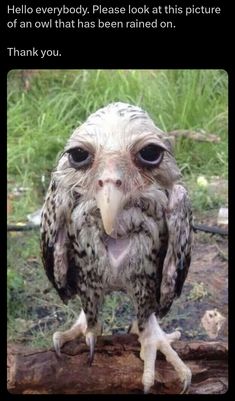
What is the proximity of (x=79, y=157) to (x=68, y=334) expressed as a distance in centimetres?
68

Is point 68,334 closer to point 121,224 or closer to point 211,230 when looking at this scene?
Answer: point 121,224

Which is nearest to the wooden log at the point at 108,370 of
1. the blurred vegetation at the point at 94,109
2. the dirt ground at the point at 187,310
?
the dirt ground at the point at 187,310

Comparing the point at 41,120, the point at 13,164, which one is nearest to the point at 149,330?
the point at 13,164

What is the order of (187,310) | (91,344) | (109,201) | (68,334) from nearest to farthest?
(109,201) < (91,344) < (68,334) < (187,310)

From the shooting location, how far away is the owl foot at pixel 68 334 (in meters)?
1.96

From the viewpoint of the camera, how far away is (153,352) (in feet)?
6.40

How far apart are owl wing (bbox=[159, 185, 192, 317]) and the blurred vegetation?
6.45 feet

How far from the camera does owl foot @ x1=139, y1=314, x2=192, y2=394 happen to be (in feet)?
6.12

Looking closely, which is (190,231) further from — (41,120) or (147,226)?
(41,120)

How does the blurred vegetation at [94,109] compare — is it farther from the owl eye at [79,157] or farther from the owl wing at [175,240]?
the owl eye at [79,157]

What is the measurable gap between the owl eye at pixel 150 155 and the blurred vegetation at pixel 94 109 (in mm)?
2227

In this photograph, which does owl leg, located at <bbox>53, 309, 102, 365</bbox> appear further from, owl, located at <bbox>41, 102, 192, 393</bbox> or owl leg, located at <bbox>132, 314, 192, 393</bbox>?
owl leg, located at <bbox>132, 314, 192, 393</bbox>

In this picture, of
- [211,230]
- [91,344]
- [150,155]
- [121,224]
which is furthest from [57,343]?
[211,230]

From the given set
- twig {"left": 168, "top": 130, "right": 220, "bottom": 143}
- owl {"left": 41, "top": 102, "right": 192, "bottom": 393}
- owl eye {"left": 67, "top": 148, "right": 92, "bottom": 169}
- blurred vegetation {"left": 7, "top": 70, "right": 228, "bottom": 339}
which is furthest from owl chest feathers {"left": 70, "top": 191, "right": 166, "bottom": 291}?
twig {"left": 168, "top": 130, "right": 220, "bottom": 143}
